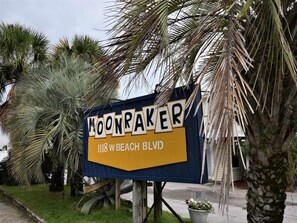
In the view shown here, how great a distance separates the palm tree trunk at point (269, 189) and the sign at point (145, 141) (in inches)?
27.5

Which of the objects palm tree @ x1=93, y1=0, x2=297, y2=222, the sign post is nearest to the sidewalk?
the sign post

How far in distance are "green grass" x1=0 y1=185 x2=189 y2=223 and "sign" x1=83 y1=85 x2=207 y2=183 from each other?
1.22 m

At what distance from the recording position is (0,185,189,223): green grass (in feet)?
22.3

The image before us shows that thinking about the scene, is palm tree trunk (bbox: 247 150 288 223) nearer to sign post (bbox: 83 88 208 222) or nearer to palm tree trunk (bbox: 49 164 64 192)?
sign post (bbox: 83 88 208 222)

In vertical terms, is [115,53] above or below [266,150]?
above

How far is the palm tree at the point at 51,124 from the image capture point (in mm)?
7299

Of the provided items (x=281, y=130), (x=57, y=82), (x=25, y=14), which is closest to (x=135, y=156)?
(x=281, y=130)

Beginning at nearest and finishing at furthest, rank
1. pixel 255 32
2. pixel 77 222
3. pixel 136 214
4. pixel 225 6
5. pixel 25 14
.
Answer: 1. pixel 225 6
2. pixel 255 32
3. pixel 136 214
4. pixel 77 222
5. pixel 25 14

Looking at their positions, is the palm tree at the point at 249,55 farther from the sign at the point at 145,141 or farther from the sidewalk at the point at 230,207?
the sidewalk at the point at 230,207

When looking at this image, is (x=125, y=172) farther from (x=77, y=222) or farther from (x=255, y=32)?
(x=255, y=32)

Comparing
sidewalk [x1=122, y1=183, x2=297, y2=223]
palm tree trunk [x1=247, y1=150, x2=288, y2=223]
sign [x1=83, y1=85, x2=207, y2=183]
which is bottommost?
sidewalk [x1=122, y1=183, x2=297, y2=223]

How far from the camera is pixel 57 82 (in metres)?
8.20

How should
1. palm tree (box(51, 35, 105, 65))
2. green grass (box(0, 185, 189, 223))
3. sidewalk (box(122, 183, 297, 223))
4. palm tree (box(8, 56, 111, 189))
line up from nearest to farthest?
green grass (box(0, 185, 189, 223)) → palm tree (box(8, 56, 111, 189)) → sidewalk (box(122, 183, 297, 223)) → palm tree (box(51, 35, 105, 65))

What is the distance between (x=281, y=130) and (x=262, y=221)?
1064 millimetres
